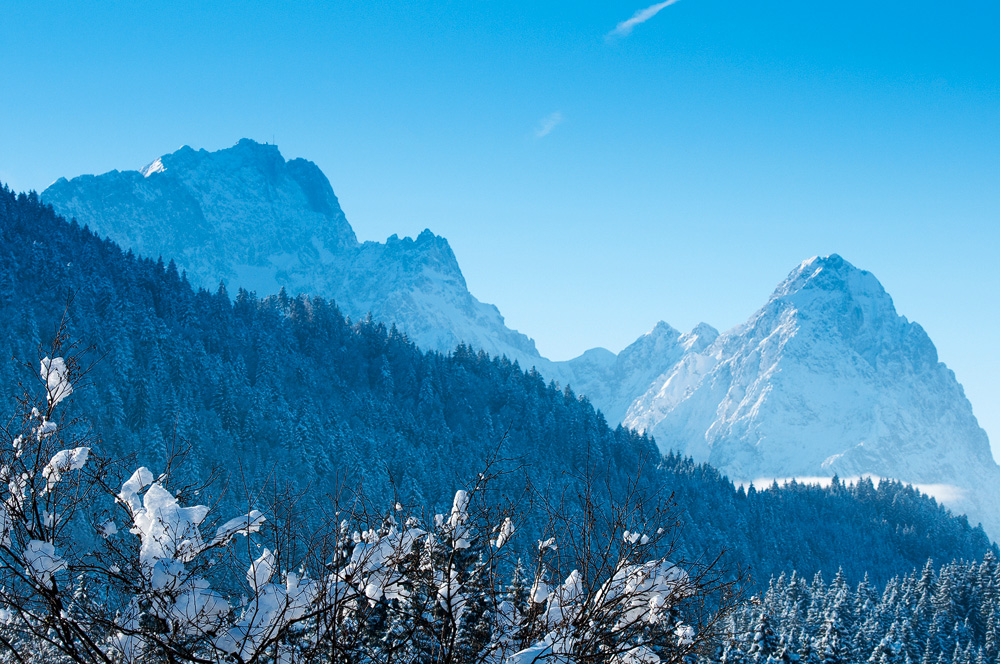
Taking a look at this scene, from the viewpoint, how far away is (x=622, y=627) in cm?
432

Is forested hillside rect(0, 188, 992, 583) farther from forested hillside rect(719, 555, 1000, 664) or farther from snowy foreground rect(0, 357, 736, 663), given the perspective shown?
snowy foreground rect(0, 357, 736, 663)

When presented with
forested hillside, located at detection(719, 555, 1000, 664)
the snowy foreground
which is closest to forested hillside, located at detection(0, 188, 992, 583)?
forested hillside, located at detection(719, 555, 1000, 664)

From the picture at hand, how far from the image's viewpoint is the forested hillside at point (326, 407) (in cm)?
6444

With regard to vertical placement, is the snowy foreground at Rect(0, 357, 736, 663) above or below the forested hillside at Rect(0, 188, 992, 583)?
below

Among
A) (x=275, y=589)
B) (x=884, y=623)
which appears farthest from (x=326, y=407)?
(x=275, y=589)

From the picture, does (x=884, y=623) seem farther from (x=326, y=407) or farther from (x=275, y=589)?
(x=326, y=407)

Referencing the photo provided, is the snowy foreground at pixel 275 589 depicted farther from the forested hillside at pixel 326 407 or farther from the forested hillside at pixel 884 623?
the forested hillside at pixel 326 407

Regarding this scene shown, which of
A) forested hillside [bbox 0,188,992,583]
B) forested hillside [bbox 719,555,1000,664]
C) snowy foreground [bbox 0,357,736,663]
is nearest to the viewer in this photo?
snowy foreground [bbox 0,357,736,663]

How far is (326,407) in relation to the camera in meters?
86.9

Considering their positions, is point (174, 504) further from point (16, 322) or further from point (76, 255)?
point (76, 255)

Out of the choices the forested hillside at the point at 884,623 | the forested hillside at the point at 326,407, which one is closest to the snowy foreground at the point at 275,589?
the forested hillside at the point at 884,623

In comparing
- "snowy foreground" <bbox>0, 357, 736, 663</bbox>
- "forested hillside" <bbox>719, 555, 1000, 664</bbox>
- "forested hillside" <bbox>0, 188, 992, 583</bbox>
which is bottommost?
"snowy foreground" <bbox>0, 357, 736, 663</bbox>

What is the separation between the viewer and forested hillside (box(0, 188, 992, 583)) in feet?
211

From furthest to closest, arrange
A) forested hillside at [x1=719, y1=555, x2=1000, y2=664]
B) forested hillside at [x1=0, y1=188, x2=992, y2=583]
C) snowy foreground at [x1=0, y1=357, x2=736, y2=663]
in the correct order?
forested hillside at [x1=0, y1=188, x2=992, y2=583] < forested hillside at [x1=719, y1=555, x2=1000, y2=664] < snowy foreground at [x1=0, y1=357, x2=736, y2=663]
